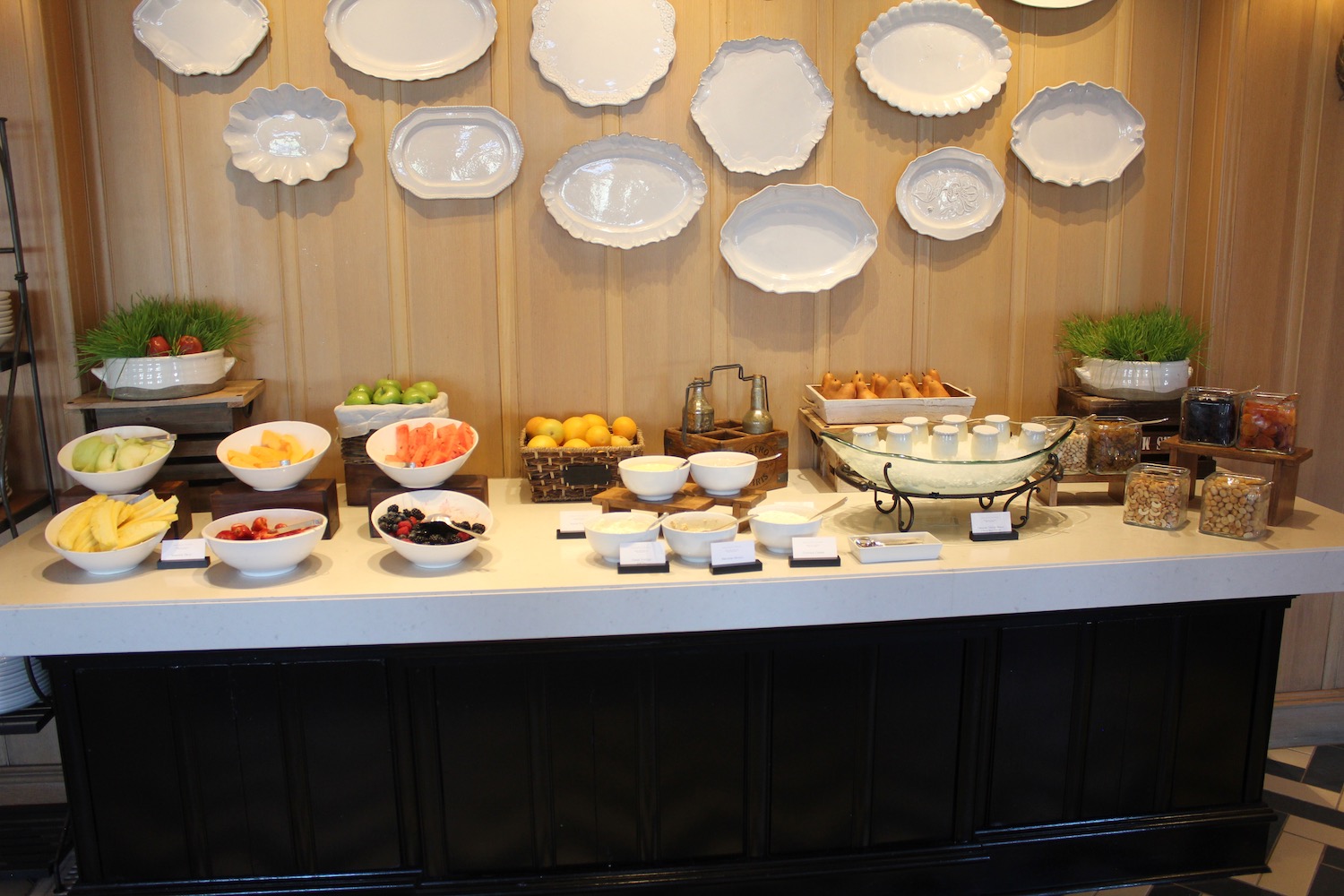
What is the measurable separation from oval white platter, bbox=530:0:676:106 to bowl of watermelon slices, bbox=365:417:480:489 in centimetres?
100

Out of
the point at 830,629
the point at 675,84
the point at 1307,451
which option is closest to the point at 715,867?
the point at 830,629

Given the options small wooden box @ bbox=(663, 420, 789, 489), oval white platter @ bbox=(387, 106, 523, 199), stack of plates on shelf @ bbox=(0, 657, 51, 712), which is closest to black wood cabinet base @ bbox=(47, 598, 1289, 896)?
stack of plates on shelf @ bbox=(0, 657, 51, 712)

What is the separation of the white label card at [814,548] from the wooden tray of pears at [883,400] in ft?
2.16

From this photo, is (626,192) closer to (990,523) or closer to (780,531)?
(780,531)

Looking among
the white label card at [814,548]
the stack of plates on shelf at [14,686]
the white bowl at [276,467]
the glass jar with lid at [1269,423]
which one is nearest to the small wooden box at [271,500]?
the white bowl at [276,467]

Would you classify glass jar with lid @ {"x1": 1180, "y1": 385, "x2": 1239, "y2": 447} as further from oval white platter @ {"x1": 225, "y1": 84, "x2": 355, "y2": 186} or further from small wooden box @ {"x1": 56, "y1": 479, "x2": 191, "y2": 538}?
small wooden box @ {"x1": 56, "y1": 479, "x2": 191, "y2": 538}

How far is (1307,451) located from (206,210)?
114 inches

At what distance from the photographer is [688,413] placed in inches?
111

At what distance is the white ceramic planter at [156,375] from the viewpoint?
2.51 meters

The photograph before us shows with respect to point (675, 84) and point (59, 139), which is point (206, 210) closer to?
point (59, 139)

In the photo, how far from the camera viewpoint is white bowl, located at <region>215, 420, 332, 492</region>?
7.80 feet

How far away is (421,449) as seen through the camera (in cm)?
253

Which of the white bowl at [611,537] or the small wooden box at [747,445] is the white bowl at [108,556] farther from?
the small wooden box at [747,445]

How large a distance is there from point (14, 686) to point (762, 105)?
242 cm
